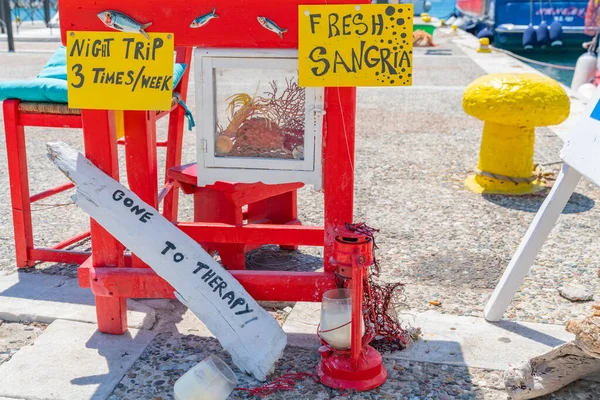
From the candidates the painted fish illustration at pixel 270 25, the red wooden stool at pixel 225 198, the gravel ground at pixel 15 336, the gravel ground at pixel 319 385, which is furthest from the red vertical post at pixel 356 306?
the gravel ground at pixel 15 336

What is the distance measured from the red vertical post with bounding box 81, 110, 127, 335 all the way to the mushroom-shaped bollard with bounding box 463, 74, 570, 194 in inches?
114

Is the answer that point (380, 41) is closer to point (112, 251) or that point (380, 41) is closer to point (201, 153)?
point (201, 153)

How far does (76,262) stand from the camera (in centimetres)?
357

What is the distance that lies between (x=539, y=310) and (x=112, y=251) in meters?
1.89

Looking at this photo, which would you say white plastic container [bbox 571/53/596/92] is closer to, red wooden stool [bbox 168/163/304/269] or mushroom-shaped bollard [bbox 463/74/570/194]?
mushroom-shaped bollard [bbox 463/74/570/194]

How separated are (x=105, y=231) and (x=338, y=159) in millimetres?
960

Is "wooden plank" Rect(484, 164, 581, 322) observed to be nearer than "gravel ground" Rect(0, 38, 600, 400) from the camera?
No

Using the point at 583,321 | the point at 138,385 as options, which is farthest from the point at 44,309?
the point at 583,321

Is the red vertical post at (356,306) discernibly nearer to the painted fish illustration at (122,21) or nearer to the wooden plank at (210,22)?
the wooden plank at (210,22)

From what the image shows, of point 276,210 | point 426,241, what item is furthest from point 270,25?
point 426,241

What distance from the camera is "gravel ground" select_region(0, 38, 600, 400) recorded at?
2551 millimetres

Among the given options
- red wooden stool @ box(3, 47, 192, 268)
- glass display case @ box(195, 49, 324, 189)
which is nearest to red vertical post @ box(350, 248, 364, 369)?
glass display case @ box(195, 49, 324, 189)

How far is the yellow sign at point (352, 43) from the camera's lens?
237 centimetres

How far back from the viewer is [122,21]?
247 centimetres
